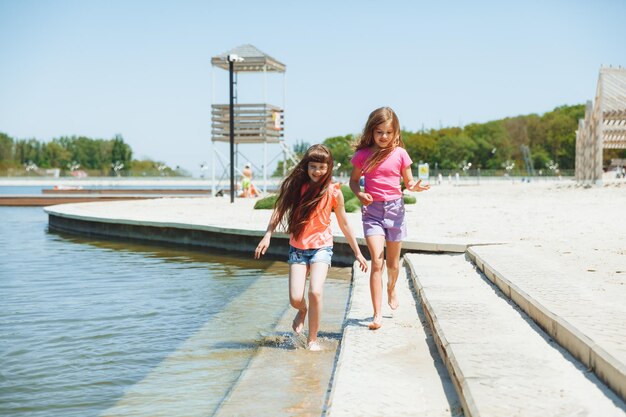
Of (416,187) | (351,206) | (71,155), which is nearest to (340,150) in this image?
(71,155)

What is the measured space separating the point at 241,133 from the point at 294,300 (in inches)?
1127

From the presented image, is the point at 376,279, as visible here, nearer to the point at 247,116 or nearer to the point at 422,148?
the point at 247,116

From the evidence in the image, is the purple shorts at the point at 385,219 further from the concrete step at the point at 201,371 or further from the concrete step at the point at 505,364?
the concrete step at the point at 201,371

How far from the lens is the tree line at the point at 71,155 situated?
161375mm

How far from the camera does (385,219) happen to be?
629cm

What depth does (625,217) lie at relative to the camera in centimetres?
1631

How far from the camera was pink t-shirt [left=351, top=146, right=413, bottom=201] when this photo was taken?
6250mm

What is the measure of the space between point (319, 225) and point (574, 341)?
2.26 metres

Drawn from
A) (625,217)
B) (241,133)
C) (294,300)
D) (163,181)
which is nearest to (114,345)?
(294,300)

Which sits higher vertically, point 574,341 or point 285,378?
point 574,341

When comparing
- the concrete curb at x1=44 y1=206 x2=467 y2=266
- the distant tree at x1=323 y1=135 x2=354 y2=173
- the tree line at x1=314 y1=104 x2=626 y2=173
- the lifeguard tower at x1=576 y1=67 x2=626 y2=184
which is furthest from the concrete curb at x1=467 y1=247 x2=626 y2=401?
the distant tree at x1=323 y1=135 x2=354 y2=173

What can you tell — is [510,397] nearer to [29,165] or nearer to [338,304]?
[338,304]

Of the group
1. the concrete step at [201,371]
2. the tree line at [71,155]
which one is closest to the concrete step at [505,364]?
the concrete step at [201,371]

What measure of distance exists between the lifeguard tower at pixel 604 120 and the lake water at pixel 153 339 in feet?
77.3
